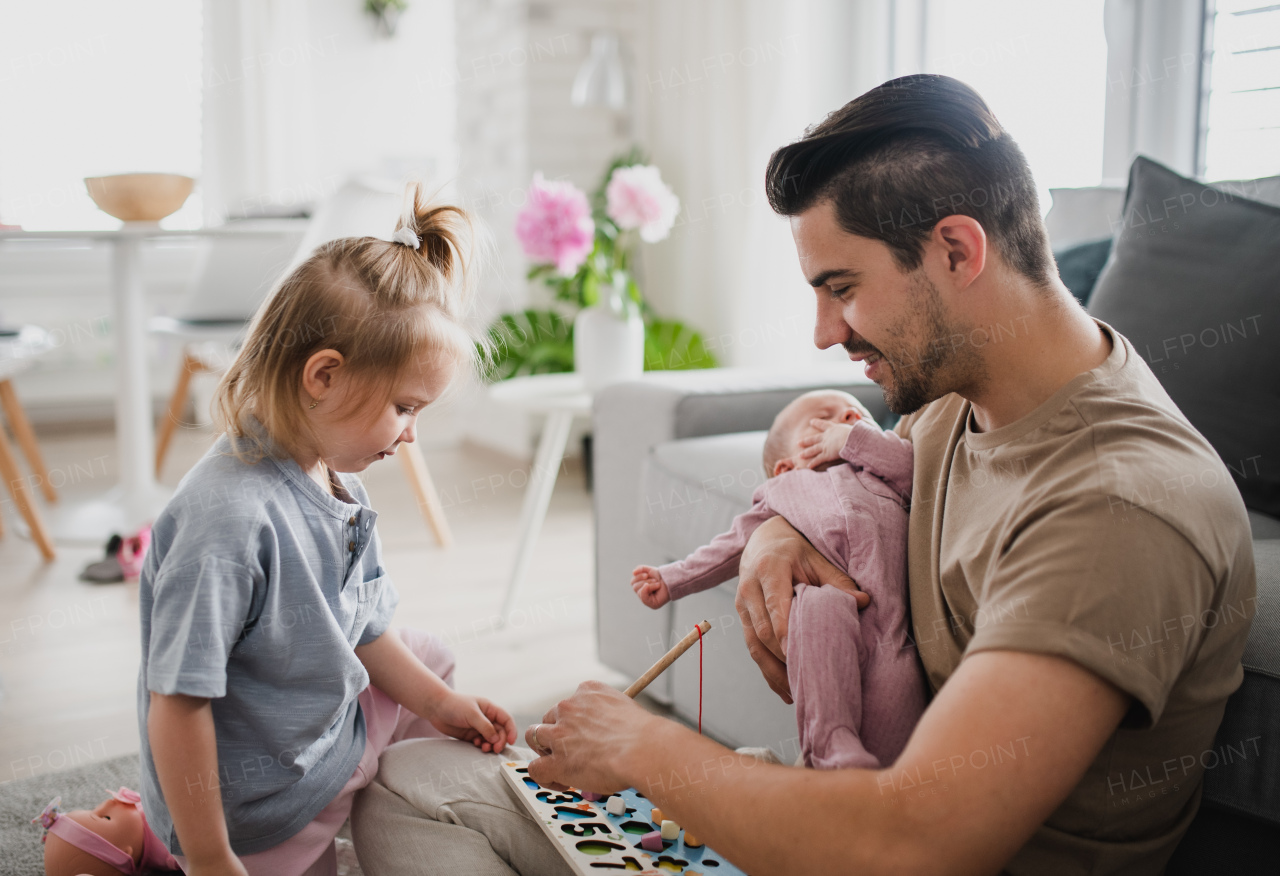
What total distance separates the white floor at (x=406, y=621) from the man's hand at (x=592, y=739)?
3.16ft

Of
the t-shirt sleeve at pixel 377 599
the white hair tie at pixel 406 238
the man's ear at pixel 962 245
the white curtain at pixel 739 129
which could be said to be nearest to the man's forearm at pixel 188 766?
the t-shirt sleeve at pixel 377 599

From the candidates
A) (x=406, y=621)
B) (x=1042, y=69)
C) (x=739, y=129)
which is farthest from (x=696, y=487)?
(x=739, y=129)

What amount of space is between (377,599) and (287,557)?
7.8 inches

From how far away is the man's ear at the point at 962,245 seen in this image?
84cm

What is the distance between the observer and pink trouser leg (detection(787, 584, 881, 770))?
88cm

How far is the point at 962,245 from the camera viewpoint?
2.77 ft

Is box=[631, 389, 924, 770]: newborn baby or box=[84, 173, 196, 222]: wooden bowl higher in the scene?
box=[84, 173, 196, 222]: wooden bowl

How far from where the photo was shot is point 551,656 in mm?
2143

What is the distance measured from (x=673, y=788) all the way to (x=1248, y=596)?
480 millimetres

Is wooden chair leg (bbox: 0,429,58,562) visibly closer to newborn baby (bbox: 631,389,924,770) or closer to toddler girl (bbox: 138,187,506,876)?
toddler girl (bbox: 138,187,506,876)

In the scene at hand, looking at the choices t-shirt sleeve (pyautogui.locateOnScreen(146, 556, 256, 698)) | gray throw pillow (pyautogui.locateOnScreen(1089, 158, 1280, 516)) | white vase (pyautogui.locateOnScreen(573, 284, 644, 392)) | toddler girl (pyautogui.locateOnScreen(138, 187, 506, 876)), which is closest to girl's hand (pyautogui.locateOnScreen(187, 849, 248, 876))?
toddler girl (pyautogui.locateOnScreen(138, 187, 506, 876))

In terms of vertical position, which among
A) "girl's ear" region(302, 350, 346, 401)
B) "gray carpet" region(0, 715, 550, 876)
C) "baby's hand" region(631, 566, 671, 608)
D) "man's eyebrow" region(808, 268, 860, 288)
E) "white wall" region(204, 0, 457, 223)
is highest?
"white wall" region(204, 0, 457, 223)

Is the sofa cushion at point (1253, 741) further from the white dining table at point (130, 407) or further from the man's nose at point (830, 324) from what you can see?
the white dining table at point (130, 407)

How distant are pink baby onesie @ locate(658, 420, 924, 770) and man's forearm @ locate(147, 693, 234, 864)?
22.7 inches
